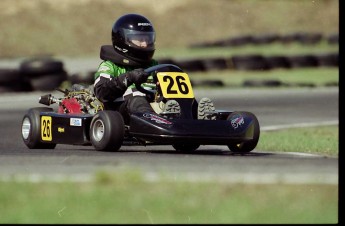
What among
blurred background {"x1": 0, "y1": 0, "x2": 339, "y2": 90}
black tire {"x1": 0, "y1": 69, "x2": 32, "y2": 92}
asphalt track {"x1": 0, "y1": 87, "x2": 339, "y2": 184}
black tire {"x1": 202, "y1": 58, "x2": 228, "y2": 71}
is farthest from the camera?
blurred background {"x1": 0, "y1": 0, "x2": 339, "y2": 90}

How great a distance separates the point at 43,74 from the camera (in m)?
21.7

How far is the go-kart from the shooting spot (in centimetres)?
1056

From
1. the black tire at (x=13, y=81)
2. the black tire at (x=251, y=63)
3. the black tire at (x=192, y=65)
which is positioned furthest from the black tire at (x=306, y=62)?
the black tire at (x=13, y=81)

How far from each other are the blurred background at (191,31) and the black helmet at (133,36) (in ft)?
51.1

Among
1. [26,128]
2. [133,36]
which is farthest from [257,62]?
[133,36]

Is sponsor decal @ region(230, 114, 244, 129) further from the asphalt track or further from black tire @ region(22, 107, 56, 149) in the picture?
black tire @ region(22, 107, 56, 149)

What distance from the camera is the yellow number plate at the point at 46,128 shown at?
38.4 feet

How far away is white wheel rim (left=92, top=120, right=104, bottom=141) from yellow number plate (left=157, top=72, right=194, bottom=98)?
0.67 metres

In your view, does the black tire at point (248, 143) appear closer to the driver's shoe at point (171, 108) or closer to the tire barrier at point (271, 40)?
the driver's shoe at point (171, 108)

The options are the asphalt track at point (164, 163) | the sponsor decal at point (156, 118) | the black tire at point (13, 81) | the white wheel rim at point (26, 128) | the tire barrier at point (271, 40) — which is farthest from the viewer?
the tire barrier at point (271, 40)

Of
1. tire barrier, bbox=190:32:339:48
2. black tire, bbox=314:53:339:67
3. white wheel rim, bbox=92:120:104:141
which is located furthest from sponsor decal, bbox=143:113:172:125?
tire barrier, bbox=190:32:339:48

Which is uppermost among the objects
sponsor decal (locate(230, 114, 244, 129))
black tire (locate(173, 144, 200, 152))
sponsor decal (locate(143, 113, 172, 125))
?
sponsor decal (locate(143, 113, 172, 125))

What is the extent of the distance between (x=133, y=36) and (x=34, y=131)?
142cm

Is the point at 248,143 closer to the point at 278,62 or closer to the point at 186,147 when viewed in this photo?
the point at 186,147
